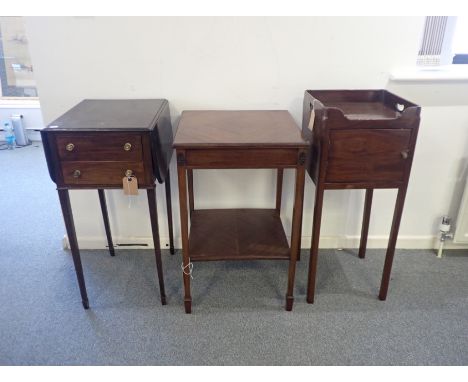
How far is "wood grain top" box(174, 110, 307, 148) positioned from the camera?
1.37 meters

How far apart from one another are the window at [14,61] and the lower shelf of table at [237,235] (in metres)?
3.16

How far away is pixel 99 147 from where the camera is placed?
4.63 ft

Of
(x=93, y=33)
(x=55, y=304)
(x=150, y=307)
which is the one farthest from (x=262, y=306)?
(x=93, y=33)

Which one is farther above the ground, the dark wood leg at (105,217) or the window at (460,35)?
the window at (460,35)

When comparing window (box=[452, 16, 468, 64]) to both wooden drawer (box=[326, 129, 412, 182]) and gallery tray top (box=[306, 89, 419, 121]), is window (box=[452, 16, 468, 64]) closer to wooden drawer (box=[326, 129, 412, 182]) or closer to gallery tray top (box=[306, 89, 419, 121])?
gallery tray top (box=[306, 89, 419, 121])

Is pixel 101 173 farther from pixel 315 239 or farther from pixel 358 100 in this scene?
pixel 358 100

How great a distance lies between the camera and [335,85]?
1.81 metres

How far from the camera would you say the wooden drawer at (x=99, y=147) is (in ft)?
4.58

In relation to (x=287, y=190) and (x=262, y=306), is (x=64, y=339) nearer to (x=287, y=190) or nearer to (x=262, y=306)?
(x=262, y=306)

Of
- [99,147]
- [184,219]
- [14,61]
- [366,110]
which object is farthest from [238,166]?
[14,61]

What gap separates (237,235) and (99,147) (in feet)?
2.48

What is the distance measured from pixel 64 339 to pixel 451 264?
1.92m

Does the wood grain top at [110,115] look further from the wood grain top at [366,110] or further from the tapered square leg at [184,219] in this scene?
the wood grain top at [366,110]

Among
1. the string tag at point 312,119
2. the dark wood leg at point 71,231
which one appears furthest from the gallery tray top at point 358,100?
the dark wood leg at point 71,231
